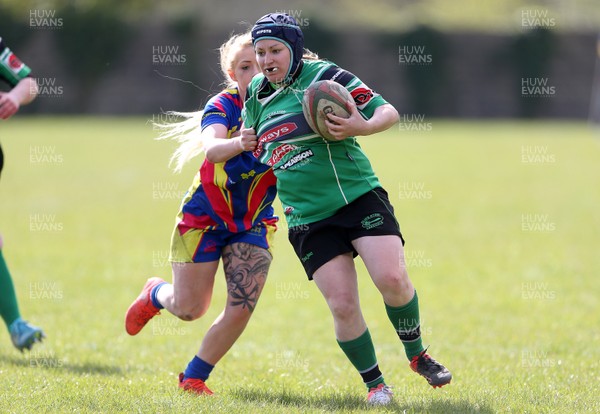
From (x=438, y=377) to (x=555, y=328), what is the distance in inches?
103

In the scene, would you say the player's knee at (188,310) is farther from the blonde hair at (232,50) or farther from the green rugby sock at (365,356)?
the blonde hair at (232,50)

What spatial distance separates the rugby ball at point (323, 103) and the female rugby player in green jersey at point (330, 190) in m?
0.10

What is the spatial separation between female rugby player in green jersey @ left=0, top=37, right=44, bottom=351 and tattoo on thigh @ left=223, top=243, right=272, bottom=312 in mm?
1624

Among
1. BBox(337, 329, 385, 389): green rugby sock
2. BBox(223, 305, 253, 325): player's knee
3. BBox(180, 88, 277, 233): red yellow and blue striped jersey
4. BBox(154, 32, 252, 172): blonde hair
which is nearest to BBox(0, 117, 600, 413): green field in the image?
BBox(337, 329, 385, 389): green rugby sock

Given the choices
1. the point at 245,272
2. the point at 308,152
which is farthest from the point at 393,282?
the point at 245,272

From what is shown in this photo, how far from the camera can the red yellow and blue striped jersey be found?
198 inches

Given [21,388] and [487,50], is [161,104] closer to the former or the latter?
[487,50]

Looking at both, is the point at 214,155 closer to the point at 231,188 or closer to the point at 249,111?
the point at 249,111

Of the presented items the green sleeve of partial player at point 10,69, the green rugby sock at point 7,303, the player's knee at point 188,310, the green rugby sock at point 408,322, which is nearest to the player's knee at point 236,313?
the player's knee at point 188,310

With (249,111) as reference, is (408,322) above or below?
below

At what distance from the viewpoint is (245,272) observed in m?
5.07

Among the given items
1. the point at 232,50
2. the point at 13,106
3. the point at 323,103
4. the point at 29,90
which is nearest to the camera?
the point at 323,103

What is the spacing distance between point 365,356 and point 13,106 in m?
2.59

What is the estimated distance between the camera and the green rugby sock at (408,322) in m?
4.71
